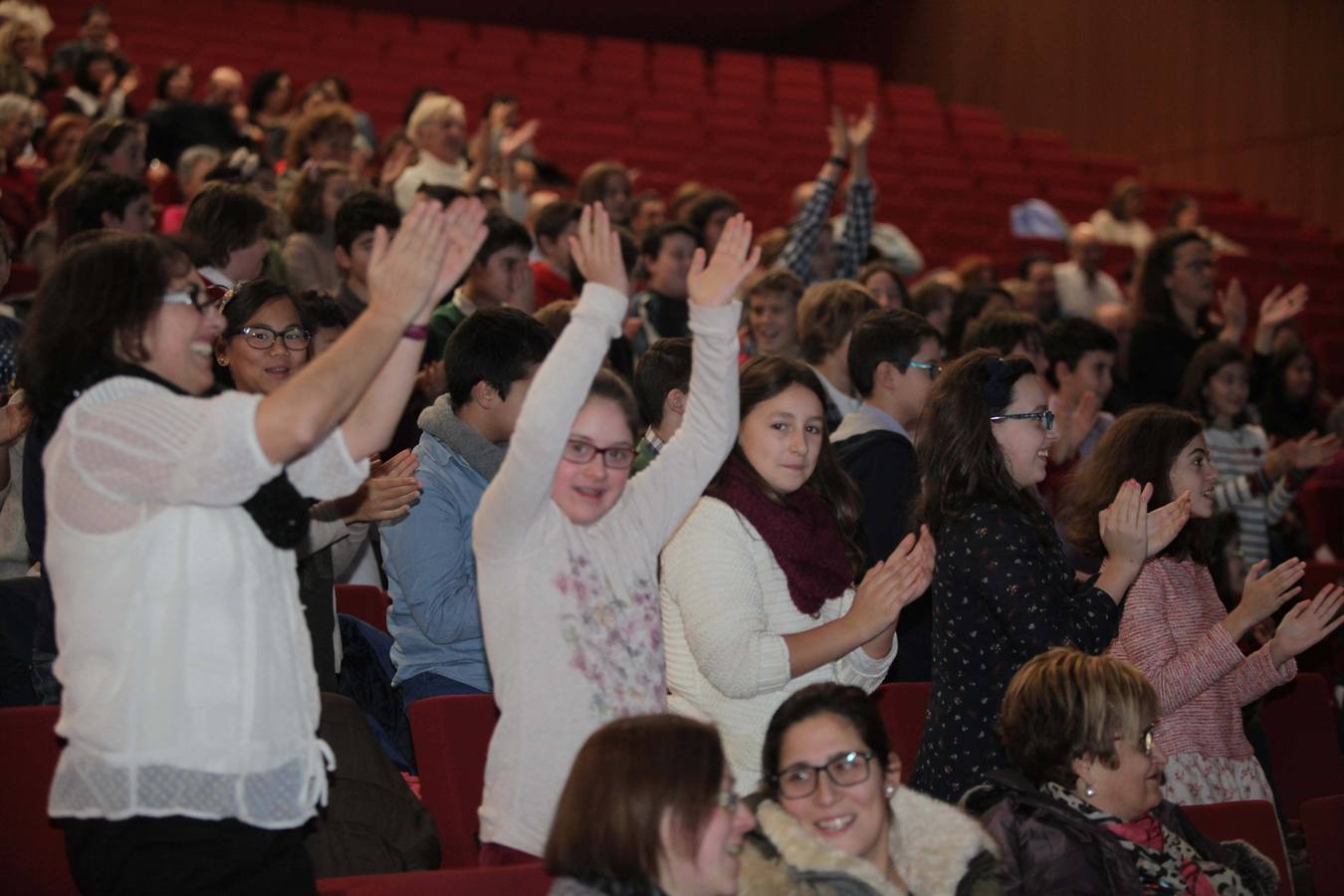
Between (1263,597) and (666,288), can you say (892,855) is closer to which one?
(1263,597)

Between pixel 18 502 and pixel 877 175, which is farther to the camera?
pixel 877 175

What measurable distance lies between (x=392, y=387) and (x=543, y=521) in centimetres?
29

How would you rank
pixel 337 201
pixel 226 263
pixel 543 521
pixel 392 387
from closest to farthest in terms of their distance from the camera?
pixel 392 387 → pixel 543 521 → pixel 226 263 → pixel 337 201

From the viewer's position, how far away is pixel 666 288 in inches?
A: 209

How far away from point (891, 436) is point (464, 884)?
1818mm

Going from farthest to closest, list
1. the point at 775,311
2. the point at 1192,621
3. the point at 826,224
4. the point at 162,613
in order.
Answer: the point at 826,224 → the point at 775,311 → the point at 1192,621 → the point at 162,613

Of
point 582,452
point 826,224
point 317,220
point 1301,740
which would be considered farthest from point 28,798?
point 826,224

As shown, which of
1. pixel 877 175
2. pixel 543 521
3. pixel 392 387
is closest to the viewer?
pixel 392 387

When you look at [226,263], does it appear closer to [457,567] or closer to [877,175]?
[457,567]

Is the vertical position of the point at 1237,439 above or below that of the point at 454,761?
above

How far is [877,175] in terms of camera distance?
10836 mm

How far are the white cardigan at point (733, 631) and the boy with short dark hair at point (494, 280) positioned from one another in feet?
6.26

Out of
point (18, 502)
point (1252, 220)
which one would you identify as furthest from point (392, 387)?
point (1252, 220)

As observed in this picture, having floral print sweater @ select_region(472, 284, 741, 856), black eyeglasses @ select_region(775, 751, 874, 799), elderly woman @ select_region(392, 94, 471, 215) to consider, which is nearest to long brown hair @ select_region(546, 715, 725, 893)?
floral print sweater @ select_region(472, 284, 741, 856)
